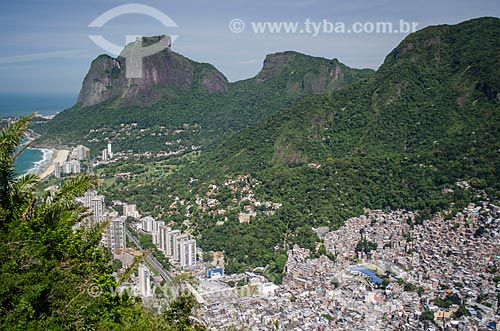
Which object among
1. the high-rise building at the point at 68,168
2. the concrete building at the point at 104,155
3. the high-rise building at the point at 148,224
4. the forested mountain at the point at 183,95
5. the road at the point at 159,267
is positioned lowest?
the road at the point at 159,267

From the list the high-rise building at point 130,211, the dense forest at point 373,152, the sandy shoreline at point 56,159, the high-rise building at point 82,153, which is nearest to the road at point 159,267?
the dense forest at point 373,152

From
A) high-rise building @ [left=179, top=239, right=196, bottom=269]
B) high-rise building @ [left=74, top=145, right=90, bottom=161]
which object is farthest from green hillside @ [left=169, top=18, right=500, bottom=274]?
high-rise building @ [left=74, top=145, right=90, bottom=161]

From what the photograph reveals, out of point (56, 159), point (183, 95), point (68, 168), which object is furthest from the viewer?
point (183, 95)

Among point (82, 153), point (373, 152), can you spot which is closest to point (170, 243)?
point (373, 152)

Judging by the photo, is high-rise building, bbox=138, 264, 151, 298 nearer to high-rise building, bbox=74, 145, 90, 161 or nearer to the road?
the road

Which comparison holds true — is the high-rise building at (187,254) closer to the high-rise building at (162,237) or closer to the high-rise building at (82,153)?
the high-rise building at (162,237)

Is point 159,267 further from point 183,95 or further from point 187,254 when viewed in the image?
point 183,95

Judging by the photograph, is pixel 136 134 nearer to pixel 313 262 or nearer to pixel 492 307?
pixel 313 262
